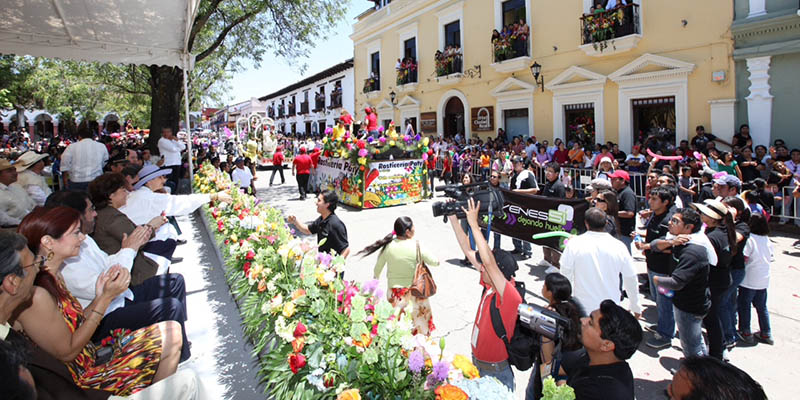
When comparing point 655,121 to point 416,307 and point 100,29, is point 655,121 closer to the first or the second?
point 416,307

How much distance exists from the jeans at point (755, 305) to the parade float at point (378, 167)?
26.2ft

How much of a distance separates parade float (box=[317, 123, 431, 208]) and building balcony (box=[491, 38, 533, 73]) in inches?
233

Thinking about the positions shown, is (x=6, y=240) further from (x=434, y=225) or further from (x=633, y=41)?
(x=633, y=41)

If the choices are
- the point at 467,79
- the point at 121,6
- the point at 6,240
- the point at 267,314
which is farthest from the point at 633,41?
the point at 6,240

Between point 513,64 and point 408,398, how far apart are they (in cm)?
1531

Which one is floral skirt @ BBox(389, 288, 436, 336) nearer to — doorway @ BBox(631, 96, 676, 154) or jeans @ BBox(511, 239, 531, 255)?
jeans @ BBox(511, 239, 531, 255)

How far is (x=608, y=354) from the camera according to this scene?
213 centimetres

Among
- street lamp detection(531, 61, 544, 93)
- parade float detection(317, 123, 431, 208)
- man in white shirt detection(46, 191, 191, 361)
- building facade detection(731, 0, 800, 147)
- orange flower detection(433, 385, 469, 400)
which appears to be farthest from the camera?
street lamp detection(531, 61, 544, 93)

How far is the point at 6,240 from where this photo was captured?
2.10m

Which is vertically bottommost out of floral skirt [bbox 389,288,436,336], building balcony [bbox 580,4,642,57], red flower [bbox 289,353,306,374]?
floral skirt [bbox 389,288,436,336]

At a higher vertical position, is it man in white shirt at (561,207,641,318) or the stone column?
the stone column

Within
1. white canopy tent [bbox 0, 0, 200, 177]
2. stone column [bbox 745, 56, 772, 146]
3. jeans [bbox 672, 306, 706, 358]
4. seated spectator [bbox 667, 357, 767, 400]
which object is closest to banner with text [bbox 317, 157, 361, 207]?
white canopy tent [bbox 0, 0, 200, 177]

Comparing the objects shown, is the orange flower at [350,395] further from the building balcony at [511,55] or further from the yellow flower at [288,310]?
the building balcony at [511,55]

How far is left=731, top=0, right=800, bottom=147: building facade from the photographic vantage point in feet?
31.0
